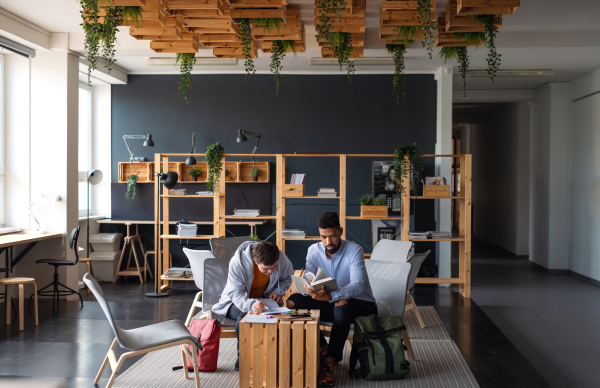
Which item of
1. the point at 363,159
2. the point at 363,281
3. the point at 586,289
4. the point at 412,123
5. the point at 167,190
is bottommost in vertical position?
the point at 586,289

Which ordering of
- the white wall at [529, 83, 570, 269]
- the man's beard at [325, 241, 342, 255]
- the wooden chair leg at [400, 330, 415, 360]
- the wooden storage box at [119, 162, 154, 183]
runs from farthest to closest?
the white wall at [529, 83, 570, 269] < the wooden storage box at [119, 162, 154, 183] < the man's beard at [325, 241, 342, 255] < the wooden chair leg at [400, 330, 415, 360]

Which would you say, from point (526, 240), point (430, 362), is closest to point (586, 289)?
point (526, 240)

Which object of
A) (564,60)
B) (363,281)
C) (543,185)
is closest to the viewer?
(363,281)

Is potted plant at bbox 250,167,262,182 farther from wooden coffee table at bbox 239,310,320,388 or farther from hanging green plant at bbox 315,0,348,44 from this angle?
wooden coffee table at bbox 239,310,320,388

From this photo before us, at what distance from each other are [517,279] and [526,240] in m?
2.99

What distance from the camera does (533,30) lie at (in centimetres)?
691

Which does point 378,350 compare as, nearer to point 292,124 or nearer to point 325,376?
point 325,376

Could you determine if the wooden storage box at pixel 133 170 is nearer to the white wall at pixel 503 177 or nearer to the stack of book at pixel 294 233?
the stack of book at pixel 294 233

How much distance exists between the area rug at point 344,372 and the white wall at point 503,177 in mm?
7716

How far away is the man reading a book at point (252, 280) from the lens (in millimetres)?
3992

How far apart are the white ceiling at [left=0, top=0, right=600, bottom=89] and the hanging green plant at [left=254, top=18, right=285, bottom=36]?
34 cm

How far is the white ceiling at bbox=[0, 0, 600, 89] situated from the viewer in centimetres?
611

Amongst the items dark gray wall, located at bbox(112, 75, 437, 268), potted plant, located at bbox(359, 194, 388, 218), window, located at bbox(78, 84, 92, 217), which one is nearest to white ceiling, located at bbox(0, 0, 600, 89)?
dark gray wall, located at bbox(112, 75, 437, 268)

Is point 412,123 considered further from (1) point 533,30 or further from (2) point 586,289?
(2) point 586,289
